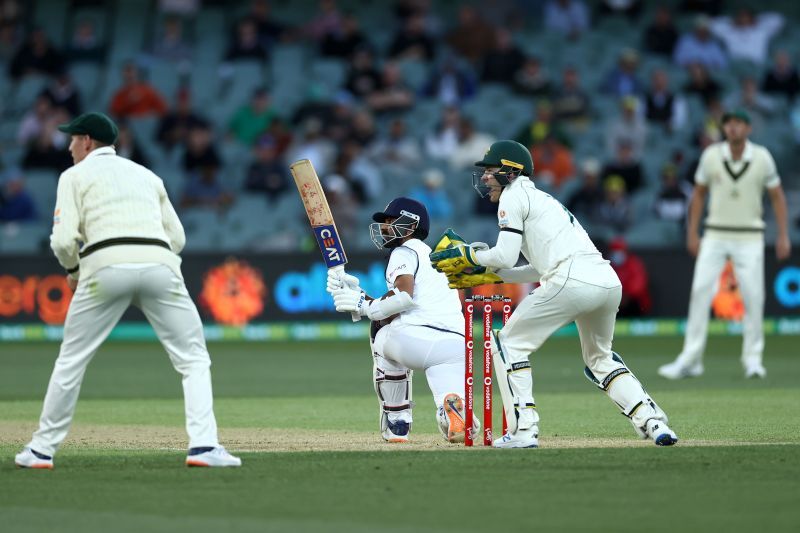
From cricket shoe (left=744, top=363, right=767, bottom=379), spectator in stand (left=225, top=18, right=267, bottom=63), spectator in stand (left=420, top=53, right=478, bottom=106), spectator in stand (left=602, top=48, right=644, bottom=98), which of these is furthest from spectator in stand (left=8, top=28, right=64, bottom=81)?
cricket shoe (left=744, top=363, right=767, bottom=379)

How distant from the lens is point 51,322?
19.2 metres

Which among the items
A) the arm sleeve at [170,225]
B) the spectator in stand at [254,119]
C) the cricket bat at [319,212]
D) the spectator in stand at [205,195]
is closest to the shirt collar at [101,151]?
the arm sleeve at [170,225]

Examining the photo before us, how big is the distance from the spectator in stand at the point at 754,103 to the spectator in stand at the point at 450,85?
3.92m

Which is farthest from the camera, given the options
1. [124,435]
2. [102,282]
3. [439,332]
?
[124,435]

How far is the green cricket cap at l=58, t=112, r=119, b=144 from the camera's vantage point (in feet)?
24.7

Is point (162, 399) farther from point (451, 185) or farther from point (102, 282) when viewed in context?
point (451, 185)

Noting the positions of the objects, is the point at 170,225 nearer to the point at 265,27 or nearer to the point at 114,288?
the point at 114,288

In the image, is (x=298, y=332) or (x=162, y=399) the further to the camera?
(x=298, y=332)

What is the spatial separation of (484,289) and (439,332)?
9.56 metres

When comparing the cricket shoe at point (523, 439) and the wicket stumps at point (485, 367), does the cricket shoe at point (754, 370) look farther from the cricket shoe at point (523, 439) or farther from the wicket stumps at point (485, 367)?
the cricket shoe at point (523, 439)

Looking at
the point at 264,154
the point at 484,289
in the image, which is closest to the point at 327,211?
the point at 484,289

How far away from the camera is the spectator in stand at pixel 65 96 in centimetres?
2228

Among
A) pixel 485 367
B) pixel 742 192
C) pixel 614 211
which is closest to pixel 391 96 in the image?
pixel 614 211

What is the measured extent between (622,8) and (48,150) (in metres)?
9.45
